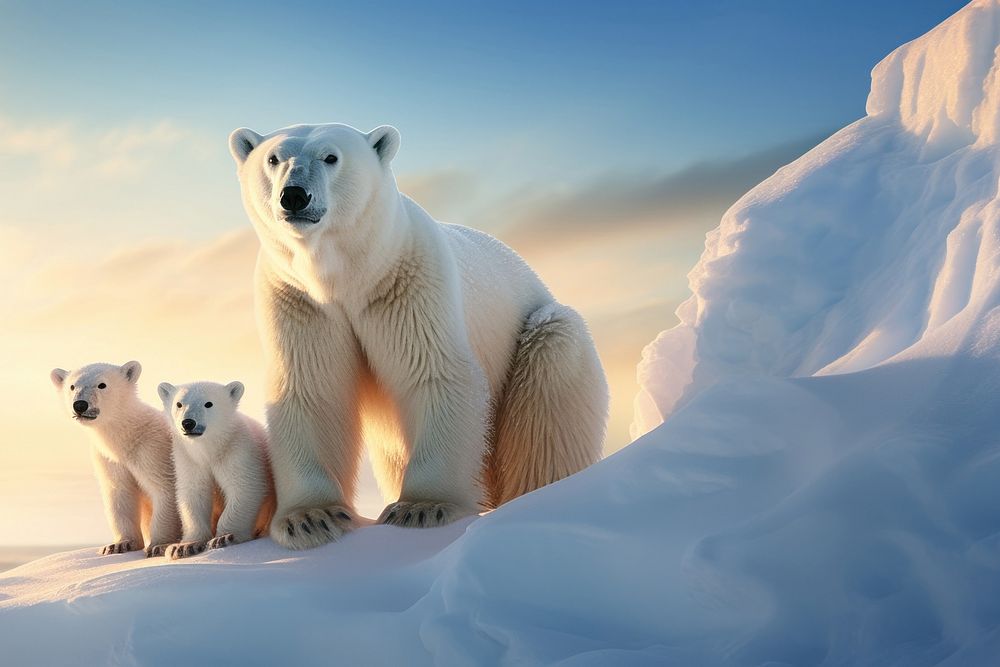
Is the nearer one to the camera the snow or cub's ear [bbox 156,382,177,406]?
the snow

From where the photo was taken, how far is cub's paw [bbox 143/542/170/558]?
5414mm

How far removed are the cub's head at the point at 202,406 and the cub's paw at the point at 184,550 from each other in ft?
1.85

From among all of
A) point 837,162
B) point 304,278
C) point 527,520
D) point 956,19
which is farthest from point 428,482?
point 956,19

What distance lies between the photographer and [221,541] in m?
5.12

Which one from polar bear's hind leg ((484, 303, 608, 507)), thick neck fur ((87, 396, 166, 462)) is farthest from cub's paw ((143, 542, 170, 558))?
polar bear's hind leg ((484, 303, 608, 507))

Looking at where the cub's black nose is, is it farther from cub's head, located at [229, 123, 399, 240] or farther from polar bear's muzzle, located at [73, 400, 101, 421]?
polar bear's muzzle, located at [73, 400, 101, 421]

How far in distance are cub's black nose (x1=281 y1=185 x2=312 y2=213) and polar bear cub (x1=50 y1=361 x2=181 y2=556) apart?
1.87 metres

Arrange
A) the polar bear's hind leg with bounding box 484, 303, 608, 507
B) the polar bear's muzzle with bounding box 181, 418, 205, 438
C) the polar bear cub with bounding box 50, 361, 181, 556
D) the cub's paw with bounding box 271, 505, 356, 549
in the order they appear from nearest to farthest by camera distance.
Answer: the cub's paw with bounding box 271, 505, 356, 549 → the polar bear's muzzle with bounding box 181, 418, 205, 438 → the polar bear cub with bounding box 50, 361, 181, 556 → the polar bear's hind leg with bounding box 484, 303, 608, 507

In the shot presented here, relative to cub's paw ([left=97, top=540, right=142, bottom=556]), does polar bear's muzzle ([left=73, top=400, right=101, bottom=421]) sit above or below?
above

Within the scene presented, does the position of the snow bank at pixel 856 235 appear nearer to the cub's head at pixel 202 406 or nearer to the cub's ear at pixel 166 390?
the cub's head at pixel 202 406

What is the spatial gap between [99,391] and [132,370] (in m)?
0.23

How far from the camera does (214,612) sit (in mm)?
3713

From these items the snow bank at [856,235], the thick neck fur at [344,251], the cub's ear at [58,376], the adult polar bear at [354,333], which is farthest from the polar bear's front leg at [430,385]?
the cub's ear at [58,376]

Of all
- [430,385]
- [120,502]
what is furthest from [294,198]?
[120,502]
